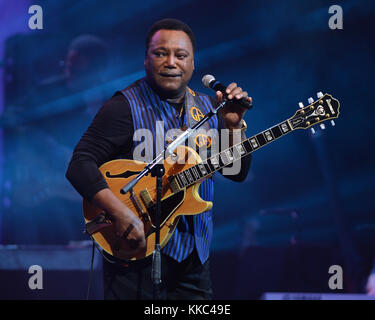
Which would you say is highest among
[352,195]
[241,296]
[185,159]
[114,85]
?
[114,85]

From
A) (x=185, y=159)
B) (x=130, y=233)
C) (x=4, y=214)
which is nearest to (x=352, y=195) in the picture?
(x=185, y=159)

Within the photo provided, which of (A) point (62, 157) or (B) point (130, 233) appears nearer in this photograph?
(B) point (130, 233)

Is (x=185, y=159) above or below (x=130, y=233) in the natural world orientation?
above

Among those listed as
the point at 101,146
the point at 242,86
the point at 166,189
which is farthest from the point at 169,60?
the point at 242,86

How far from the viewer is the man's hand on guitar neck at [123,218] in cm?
228

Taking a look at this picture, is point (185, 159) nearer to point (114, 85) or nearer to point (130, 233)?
point (130, 233)

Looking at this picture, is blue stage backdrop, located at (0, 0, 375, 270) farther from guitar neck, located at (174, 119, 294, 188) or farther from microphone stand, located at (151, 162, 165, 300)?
microphone stand, located at (151, 162, 165, 300)

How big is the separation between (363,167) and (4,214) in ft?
13.9

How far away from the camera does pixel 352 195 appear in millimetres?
4789

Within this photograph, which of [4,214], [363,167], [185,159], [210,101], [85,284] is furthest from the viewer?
[4,214]

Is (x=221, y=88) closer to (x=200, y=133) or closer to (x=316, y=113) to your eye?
(x=200, y=133)

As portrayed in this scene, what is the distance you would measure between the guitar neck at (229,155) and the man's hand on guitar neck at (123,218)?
34 centimetres

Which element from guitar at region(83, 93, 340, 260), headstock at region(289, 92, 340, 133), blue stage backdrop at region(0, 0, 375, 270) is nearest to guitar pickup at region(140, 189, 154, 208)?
guitar at region(83, 93, 340, 260)

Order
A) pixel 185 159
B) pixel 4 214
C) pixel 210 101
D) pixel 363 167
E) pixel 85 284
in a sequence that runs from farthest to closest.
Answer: pixel 4 214, pixel 363 167, pixel 85 284, pixel 210 101, pixel 185 159
